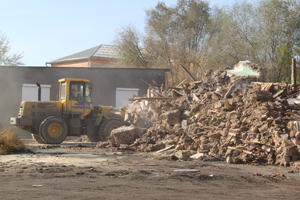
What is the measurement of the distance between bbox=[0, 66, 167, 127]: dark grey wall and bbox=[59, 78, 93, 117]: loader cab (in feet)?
23.6

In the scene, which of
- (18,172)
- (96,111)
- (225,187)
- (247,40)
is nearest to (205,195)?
(225,187)

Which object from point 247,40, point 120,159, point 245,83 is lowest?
point 120,159

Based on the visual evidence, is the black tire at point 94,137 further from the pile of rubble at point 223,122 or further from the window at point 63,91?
the window at point 63,91

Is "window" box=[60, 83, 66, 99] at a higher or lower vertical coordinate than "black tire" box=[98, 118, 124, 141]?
higher

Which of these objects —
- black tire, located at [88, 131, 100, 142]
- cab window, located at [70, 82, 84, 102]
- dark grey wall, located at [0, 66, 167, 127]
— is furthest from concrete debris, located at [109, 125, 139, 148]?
dark grey wall, located at [0, 66, 167, 127]

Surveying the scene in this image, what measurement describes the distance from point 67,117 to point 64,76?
25.1ft

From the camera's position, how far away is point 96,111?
1597cm

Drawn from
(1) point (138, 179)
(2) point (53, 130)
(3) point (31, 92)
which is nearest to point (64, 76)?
(3) point (31, 92)

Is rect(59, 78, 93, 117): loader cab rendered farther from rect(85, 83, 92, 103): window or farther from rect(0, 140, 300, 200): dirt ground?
rect(0, 140, 300, 200): dirt ground

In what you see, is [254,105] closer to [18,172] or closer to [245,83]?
[245,83]

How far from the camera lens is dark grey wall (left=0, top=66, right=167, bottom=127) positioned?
21250 mm

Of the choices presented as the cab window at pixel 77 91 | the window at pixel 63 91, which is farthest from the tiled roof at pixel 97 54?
the cab window at pixel 77 91

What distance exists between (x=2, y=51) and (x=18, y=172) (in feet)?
91.9

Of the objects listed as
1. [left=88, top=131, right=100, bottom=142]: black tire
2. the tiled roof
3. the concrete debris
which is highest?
the tiled roof
